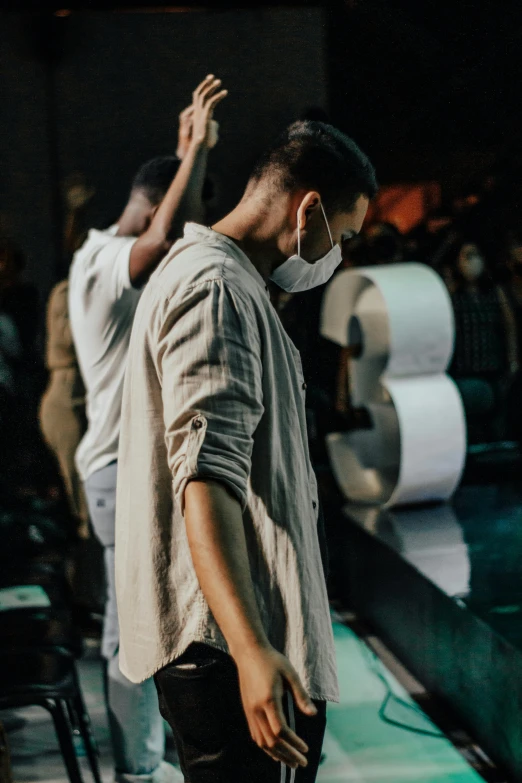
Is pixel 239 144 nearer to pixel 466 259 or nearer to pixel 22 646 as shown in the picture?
pixel 466 259

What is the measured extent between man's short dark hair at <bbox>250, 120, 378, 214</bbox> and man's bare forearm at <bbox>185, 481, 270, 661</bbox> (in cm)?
41

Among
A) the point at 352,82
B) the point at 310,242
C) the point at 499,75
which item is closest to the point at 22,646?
the point at 310,242

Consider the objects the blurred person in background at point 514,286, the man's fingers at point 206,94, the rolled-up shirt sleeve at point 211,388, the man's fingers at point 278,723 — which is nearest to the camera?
the man's fingers at point 278,723

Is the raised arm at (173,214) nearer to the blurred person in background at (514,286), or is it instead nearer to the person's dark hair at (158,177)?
the person's dark hair at (158,177)

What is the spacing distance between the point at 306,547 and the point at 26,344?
8.32 feet

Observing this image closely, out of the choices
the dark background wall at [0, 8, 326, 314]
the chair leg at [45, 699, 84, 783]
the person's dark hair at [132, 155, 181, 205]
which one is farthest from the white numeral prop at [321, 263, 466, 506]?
the chair leg at [45, 699, 84, 783]

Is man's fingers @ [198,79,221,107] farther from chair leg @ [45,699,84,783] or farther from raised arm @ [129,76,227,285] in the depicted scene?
chair leg @ [45,699,84,783]

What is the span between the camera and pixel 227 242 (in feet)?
3.63

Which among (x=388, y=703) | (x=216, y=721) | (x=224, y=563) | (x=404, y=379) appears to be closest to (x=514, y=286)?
(x=404, y=379)

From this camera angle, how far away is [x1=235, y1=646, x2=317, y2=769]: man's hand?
0.87 metres

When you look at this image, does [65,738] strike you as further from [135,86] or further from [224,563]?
[135,86]

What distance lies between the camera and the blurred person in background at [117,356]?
208 centimetres

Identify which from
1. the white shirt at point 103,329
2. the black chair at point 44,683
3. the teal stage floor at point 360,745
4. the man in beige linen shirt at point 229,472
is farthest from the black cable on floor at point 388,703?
the man in beige linen shirt at point 229,472

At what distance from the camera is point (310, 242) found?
1.18 meters
